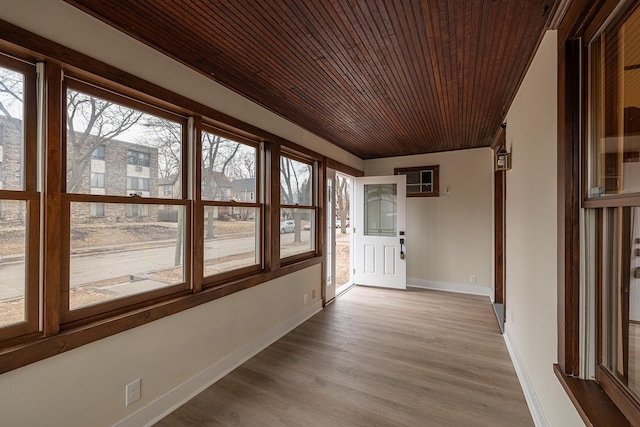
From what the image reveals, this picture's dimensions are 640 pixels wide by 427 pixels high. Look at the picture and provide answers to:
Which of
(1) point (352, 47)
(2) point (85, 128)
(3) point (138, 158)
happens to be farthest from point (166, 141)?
(1) point (352, 47)

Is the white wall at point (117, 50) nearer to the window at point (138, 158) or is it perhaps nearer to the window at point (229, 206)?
the window at point (229, 206)

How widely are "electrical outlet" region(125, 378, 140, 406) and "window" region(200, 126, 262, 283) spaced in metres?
0.79

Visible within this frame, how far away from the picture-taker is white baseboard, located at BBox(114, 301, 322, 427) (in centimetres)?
174

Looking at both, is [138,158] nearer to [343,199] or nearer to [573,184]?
[573,184]

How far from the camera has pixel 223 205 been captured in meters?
2.44

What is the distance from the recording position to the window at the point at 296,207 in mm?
3307

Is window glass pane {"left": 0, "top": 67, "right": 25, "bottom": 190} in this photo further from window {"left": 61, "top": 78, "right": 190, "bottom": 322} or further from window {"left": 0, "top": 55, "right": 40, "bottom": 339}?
window {"left": 61, "top": 78, "right": 190, "bottom": 322}

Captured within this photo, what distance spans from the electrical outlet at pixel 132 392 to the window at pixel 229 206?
794 mm

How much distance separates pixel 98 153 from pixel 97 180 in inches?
6.2

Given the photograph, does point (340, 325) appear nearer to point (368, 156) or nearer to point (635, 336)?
point (635, 336)

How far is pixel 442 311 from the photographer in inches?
150

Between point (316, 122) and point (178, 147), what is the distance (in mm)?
1732

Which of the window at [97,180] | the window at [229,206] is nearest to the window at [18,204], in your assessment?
the window at [97,180]

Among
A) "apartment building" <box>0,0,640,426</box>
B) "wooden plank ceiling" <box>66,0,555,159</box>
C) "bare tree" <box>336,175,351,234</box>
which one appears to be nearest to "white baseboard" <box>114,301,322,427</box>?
"apartment building" <box>0,0,640,426</box>
